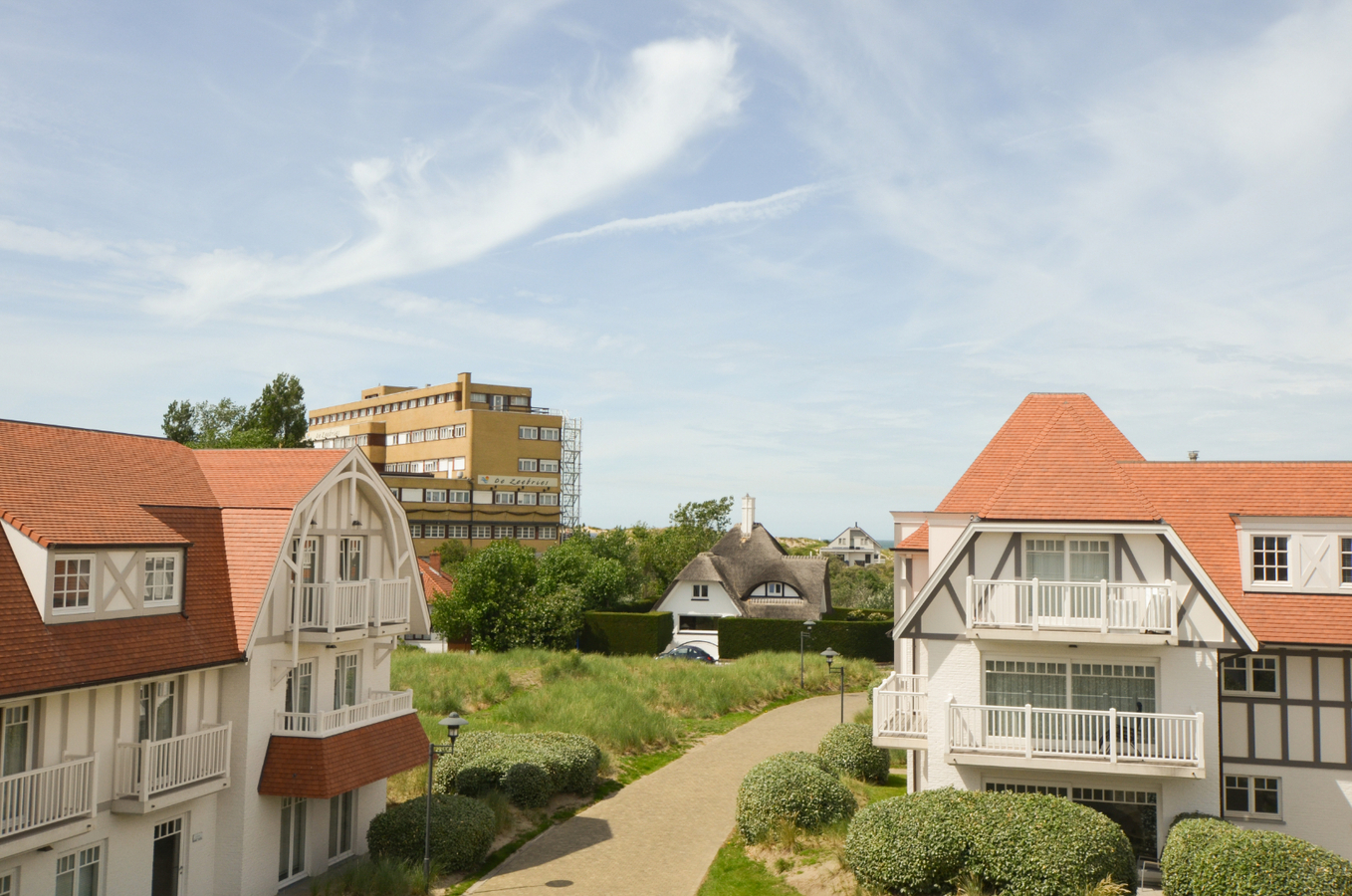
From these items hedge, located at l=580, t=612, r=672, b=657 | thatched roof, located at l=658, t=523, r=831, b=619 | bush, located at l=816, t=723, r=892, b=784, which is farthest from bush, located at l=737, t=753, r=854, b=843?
thatched roof, located at l=658, t=523, r=831, b=619

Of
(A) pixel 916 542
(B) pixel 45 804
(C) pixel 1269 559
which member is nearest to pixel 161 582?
(B) pixel 45 804

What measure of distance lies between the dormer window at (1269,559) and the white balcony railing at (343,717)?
18.4 meters

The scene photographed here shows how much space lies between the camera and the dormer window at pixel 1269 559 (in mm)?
19750

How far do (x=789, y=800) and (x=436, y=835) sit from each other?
291 inches

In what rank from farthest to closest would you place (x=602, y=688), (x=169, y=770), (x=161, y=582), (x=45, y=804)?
(x=602, y=688), (x=161, y=582), (x=169, y=770), (x=45, y=804)

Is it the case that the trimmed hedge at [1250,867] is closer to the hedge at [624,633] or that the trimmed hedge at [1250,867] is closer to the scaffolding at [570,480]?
the hedge at [624,633]

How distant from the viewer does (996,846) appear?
16.7 m

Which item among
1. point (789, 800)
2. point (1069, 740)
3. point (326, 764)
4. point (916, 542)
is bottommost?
point (789, 800)

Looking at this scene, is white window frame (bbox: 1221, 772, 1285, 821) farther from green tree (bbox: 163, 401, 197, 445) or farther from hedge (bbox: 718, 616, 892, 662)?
green tree (bbox: 163, 401, 197, 445)

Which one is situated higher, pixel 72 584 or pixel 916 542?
pixel 916 542

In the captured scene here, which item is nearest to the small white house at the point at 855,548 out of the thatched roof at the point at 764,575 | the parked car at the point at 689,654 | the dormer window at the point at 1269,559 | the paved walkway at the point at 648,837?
the thatched roof at the point at 764,575

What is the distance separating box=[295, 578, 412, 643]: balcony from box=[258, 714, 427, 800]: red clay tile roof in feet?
6.50

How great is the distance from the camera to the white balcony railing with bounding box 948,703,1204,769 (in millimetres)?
17906

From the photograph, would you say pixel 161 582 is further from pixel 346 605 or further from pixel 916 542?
pixel 916 542
